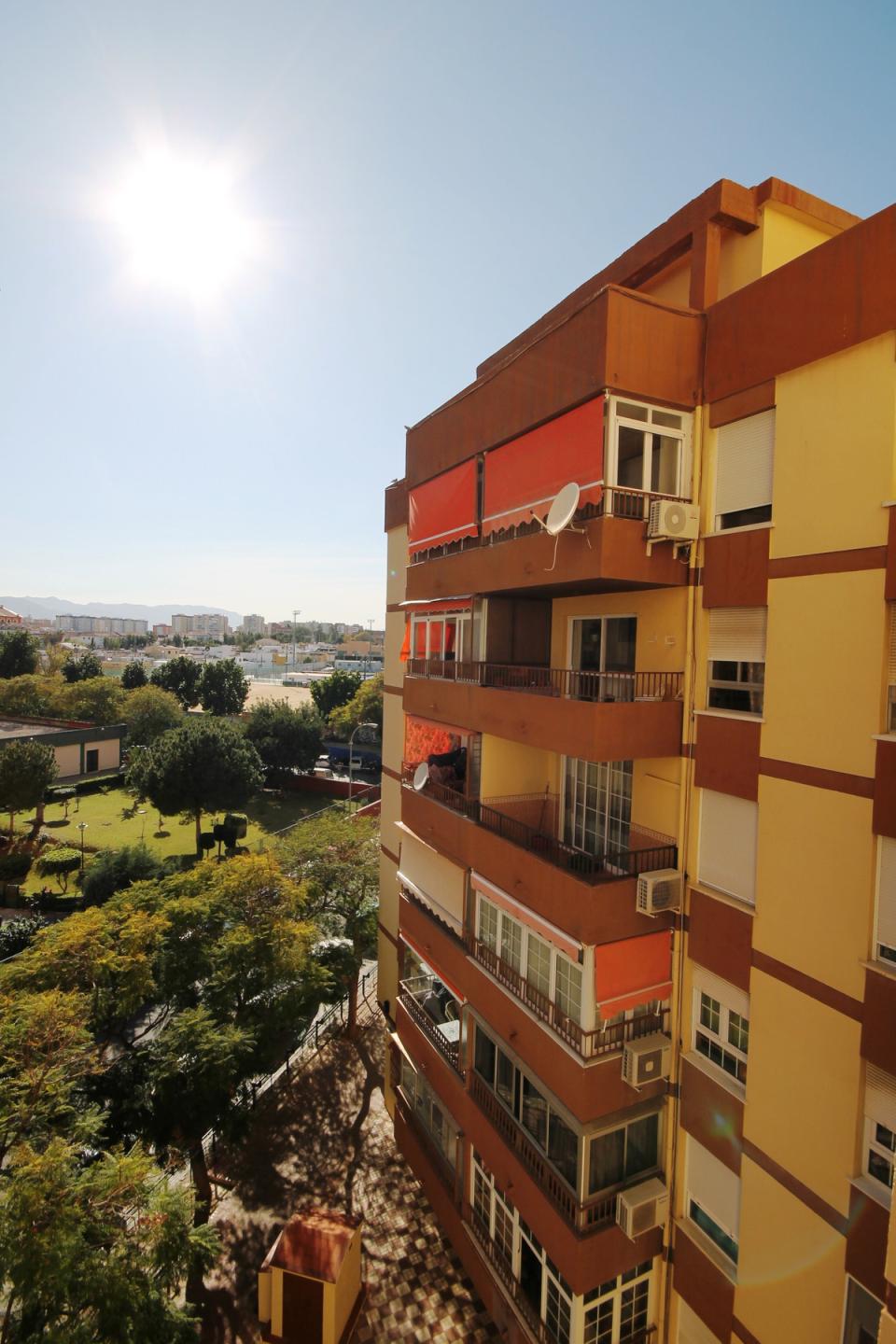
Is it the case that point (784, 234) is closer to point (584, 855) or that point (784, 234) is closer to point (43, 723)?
point (584, 855)

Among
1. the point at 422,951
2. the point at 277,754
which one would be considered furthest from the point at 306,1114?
the point at 277,754

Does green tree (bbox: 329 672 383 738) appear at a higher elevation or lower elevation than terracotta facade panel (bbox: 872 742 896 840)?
lower

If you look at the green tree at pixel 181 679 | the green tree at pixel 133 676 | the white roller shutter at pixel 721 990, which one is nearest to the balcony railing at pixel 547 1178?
the white roller shutter at pixel 721 990

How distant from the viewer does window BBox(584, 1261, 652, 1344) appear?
27.8 feet

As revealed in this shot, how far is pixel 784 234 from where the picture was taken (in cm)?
816

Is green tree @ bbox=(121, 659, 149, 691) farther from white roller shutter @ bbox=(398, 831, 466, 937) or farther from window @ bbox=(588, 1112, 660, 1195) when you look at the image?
window @ bbox=(588, 1112, 660, 1195)

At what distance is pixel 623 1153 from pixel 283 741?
3958cm

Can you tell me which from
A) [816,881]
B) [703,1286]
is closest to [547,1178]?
[703,1286]

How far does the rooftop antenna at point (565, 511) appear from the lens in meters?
7.91

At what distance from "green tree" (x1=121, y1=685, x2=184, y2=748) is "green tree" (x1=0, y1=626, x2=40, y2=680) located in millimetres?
22617

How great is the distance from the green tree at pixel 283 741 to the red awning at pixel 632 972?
130ft

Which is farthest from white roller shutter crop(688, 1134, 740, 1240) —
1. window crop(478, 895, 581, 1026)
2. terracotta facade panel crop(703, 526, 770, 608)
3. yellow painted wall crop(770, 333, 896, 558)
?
yellow painted wall crop(770, 333, 896, 558)

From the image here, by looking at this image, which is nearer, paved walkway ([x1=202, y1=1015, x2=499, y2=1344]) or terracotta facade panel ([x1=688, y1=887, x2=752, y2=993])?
terracotta facade panel ([x1=688, y1=887, x2=752, y2=993])

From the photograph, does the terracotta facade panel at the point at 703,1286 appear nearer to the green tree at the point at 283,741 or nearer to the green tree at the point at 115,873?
the green tree at the point at 115,873
